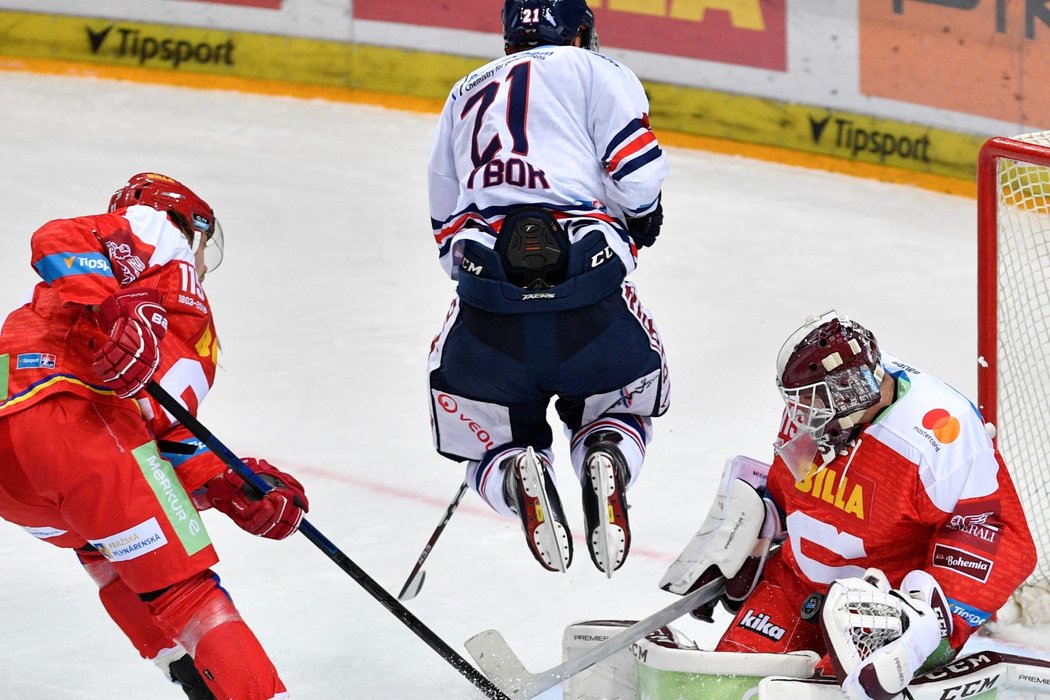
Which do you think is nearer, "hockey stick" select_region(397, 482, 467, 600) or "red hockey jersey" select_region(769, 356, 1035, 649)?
"red hockey jersey" select_region(769, 356, 1035, 649)

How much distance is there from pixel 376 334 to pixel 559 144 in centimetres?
231

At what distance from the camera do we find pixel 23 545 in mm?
4121

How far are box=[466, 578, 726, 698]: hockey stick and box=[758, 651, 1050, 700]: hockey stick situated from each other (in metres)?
0.37

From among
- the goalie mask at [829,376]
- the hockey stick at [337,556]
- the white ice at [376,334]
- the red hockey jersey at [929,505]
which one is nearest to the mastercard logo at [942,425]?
the red hockey jersey at [929,505]

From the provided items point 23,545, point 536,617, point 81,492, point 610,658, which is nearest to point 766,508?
point 610,658

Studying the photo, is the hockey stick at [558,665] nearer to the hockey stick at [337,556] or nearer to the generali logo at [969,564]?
the hockey stick at [337,556]

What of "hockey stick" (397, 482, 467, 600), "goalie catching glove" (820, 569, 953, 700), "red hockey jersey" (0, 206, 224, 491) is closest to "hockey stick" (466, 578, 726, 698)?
"hockey stick" (397, 482, 467, 600)

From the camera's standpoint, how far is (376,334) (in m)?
5.42

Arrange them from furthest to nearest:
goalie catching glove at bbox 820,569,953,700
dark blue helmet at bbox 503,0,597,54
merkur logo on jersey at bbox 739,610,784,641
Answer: dark blue helmet at bbox 503,0,597,54
merkur logo on jersey at bbox 739,610,784,641
goalie catching glove at bbox 820,569,953,700

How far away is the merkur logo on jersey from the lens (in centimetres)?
298

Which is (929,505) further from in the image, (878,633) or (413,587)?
(413,587)

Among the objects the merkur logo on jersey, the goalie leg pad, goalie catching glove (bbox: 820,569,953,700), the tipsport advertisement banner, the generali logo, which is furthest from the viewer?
the tipsport advertisement banner

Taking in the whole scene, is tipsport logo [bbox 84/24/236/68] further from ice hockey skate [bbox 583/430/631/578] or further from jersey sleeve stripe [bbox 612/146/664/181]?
ice hockey skate [bbox 583/430/631/578]

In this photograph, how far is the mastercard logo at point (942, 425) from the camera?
9.01 ft
